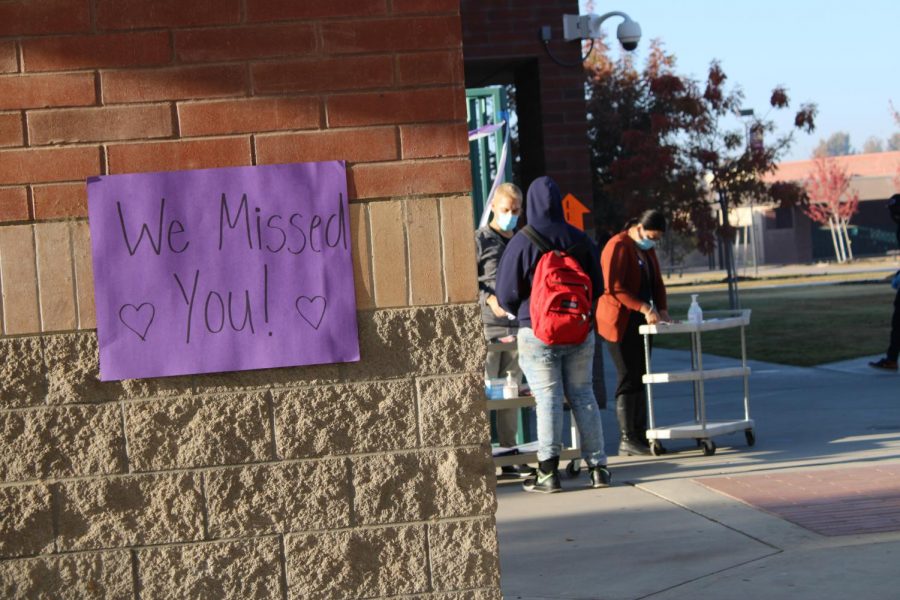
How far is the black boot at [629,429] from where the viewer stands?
9.71 metres

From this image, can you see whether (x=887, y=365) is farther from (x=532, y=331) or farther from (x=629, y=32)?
(x=532, y=331)

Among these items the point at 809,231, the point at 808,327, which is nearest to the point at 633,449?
the point at 808,327

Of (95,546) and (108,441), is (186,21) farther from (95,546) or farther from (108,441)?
(95,546)

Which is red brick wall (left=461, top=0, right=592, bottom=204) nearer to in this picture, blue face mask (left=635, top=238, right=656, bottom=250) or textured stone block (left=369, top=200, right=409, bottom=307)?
blue face mask (left=635, top=238, right=656, bottom=250)

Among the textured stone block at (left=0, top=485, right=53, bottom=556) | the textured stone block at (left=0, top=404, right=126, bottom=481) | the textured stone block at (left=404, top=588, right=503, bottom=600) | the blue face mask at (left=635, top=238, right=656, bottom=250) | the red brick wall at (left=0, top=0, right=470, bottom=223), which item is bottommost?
the textured stone block at (left=404, top=588, right=503, bottom=600)

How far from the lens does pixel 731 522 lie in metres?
6.80

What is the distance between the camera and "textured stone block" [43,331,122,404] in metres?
3.74

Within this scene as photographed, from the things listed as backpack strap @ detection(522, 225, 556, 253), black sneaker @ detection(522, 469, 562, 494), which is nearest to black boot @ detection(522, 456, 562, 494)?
black sneaker @ detection(522, 469, 562, 494)

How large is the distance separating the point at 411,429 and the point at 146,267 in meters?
0.93

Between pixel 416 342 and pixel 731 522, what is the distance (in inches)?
139

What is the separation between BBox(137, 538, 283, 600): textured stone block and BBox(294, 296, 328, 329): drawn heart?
0.67m

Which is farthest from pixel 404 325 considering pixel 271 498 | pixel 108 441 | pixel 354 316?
pixel 108 441

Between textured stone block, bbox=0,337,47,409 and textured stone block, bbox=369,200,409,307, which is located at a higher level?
textured stone block, bbox=369,200,409,307

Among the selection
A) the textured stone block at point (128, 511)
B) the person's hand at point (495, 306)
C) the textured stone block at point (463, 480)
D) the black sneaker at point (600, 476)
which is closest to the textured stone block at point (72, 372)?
the textured stone block at point (128, 511)
